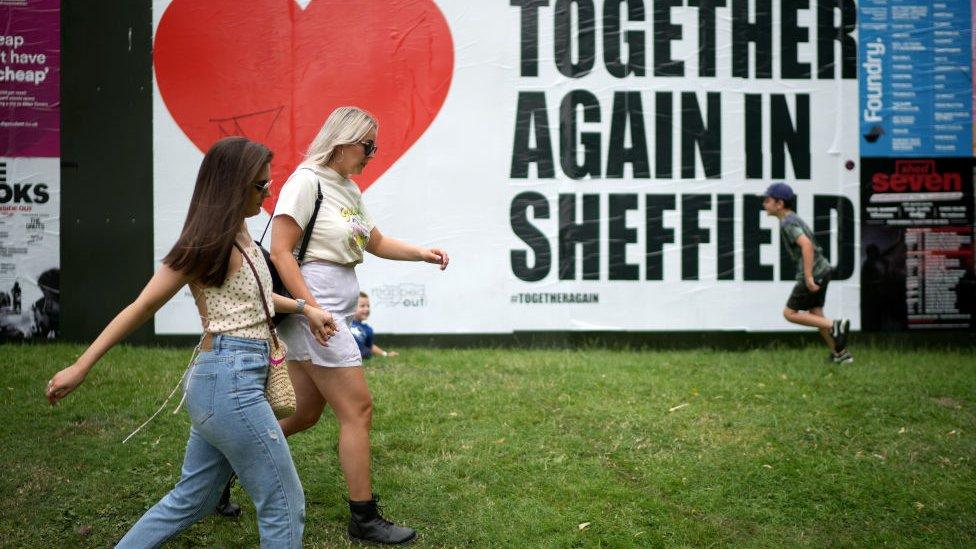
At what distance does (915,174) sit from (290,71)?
6909 mm

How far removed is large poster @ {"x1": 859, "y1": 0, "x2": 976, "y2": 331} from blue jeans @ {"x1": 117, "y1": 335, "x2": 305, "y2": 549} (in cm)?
795

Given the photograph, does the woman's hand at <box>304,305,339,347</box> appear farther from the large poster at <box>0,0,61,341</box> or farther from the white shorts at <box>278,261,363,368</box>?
the large poster at <box>0,0,61,341</box>

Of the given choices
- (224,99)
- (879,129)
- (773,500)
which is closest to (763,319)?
(879,129)

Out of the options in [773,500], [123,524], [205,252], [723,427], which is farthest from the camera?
[723,427]

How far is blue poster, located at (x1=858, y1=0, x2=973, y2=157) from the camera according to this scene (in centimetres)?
947

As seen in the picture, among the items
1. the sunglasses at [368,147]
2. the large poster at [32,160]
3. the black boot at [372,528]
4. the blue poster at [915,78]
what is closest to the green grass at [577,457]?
the black boot at [372,528]

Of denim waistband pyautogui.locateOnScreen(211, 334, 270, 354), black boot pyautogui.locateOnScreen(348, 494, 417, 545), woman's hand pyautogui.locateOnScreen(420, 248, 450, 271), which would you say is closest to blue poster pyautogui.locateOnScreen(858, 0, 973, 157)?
woman's hand pyautogui.locateOnScreen(420, 248, 450, 271)

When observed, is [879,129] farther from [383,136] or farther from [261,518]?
[261,518]

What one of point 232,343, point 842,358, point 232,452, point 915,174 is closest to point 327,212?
point 232,343

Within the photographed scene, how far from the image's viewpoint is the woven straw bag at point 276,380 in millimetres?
3350

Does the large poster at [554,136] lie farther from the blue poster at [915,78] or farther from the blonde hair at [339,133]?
the blonde hair at [339,133]

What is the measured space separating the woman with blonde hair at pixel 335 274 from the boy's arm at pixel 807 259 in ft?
17.8

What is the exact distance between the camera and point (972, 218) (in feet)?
31.0

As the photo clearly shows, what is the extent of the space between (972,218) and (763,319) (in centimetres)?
256
